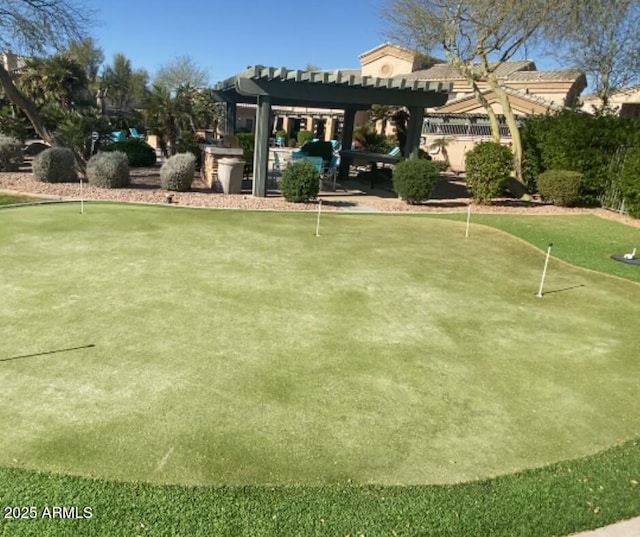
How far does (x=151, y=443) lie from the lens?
331cm

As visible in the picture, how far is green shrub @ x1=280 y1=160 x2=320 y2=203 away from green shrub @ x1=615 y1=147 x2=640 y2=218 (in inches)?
339

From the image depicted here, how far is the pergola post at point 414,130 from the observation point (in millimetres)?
15334

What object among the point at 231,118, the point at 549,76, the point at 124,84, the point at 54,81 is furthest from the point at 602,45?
the point at 124,84

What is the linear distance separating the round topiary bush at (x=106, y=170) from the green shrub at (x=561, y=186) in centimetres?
1298

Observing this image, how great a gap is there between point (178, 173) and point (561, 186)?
11612 millimetres

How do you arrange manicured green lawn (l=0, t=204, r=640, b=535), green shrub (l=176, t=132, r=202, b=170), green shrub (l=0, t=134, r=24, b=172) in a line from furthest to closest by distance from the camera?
→ green shrub (l=176, t=132, r=202, b=170), green shrub (l=0, t=134, r=24, b=172), manicured green lawn (l=0, t=204, r=640, b=535)

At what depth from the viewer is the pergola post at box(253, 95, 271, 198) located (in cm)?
1340

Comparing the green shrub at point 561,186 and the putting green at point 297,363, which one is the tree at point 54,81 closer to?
the putting green at point 297,363

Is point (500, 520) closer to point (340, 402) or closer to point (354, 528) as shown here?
point (354, 528)

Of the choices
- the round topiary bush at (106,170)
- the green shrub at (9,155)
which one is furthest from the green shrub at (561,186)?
the green shrub at (9,155)

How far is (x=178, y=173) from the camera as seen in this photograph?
14.1 m

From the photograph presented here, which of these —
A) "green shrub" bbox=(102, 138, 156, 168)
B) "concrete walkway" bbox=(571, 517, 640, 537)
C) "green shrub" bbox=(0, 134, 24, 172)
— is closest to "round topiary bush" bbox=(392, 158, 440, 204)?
"concrete walkway" bbox=(571, 517, 640, 537)

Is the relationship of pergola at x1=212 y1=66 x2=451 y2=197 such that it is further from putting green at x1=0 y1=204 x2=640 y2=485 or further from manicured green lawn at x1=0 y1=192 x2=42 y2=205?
putting green at x1=0 y1=204 x2=640 y2=485

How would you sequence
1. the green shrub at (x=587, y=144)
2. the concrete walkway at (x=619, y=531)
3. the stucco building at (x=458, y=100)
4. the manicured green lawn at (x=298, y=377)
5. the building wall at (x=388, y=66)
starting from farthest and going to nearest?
1. the building wall at (x=388, y=66)
2. the stucco building at (x=458, y=100)
3. the green shrub at (x=587, y=144)
4. the manicured green lawn at (x=298, y=377)
5. the concrete walkway at (x=619, y=531)
